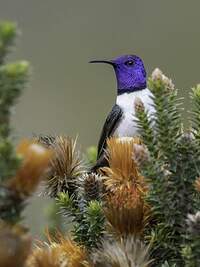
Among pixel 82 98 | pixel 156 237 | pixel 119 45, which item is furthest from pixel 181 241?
pixel 119 45

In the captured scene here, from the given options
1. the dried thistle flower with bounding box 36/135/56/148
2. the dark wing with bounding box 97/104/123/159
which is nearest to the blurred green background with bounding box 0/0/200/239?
the dark wing with bounding box 97/104/123/159

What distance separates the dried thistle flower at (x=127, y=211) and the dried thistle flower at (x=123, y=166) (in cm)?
A: 4

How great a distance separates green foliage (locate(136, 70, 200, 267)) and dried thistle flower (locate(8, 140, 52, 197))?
0.32 m

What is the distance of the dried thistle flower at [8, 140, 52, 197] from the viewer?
129 centimetres

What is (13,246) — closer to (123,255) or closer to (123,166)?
(123,255)

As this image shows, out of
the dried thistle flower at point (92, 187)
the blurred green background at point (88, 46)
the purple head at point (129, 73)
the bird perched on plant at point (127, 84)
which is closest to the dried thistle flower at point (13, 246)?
the dried thistle flower at point (92, 187)

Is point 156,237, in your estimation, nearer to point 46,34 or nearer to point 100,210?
point 100,210

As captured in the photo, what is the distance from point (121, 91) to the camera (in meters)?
4.52

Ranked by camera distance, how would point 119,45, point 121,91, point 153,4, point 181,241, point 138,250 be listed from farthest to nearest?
1. point 153,4
2. point 119,45
3. point 121,91
4. point 181,241
5. point 138,250

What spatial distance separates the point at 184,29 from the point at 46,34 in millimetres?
1892

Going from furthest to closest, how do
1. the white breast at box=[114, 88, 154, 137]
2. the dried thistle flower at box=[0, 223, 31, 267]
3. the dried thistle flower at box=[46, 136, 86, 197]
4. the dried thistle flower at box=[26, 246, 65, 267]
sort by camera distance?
the white breast at box=[114, 88, 154, 137], the dried thistle flower at box=[46, 136, 86, 197], the dried thistle flower at box=[26, 246, 65, 267], the dried thistle flower at box=[0, 223, 31, 267]

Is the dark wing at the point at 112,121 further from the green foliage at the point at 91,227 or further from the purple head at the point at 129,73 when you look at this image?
the green foliage at the point at 91,227

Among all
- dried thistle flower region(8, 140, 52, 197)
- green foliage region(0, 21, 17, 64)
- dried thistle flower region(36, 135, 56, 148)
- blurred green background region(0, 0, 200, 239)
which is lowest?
blurred green background region(0, 0, 200, 239)

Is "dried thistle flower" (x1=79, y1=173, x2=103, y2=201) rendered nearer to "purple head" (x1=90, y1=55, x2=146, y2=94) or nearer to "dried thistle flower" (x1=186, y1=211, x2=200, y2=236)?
"dried thistle flower" (x1=186, y1=211, x2=200, y2=236)
